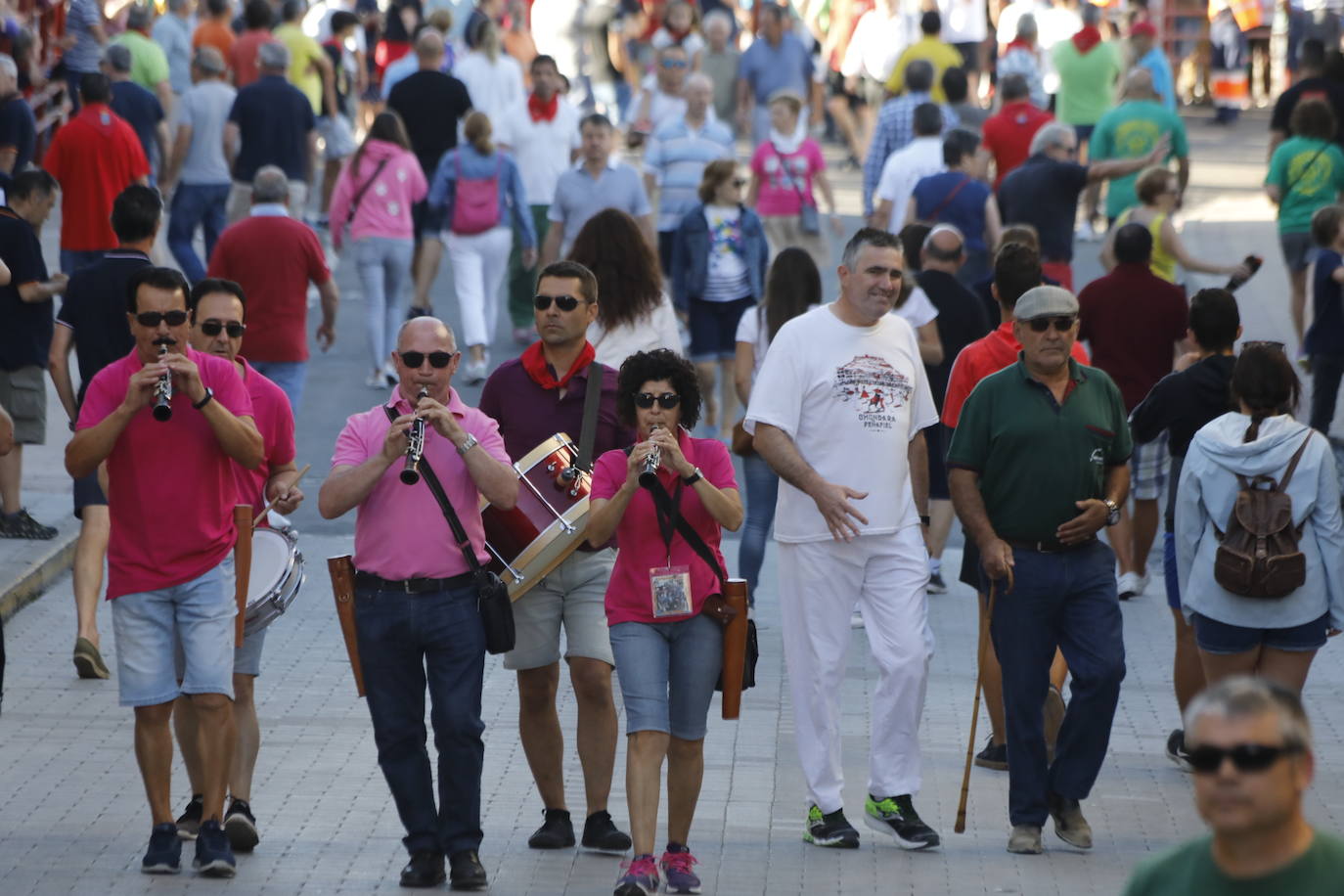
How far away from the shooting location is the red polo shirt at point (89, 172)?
1434 cm

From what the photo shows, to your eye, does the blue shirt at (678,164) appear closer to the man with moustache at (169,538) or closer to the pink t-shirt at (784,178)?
the pink t-shirt at (784,178)

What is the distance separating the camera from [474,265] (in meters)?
15.2

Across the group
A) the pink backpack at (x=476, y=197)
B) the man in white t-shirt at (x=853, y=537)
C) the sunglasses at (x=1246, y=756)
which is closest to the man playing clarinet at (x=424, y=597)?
the man in white t-shirt at (x=853, y=537)

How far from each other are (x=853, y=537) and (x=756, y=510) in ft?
8.93

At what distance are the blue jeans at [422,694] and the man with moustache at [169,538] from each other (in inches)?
18.4

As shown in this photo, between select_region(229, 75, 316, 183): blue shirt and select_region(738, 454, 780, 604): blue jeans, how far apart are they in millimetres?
8249

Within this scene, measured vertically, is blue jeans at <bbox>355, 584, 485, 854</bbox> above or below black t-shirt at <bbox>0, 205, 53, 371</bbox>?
below

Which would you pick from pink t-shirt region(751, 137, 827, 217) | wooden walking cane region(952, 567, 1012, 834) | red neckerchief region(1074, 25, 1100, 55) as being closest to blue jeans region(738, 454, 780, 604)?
wooden walking cane region(952, 567, 1012, 834)

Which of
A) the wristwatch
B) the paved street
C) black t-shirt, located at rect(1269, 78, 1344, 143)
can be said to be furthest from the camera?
black t-shirt, located at rect(1269, 78, 1344, 143)

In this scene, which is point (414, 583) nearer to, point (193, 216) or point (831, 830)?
point (831, 830)

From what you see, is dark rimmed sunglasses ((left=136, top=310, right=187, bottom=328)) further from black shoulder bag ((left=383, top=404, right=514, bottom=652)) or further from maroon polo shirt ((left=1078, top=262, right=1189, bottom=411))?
maroon polo shirt ((left=1078, top=262, right=1189, bottom=411))

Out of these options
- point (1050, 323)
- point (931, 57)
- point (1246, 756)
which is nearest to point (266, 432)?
point (1050, 323)

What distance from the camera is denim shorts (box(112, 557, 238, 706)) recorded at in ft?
21.3

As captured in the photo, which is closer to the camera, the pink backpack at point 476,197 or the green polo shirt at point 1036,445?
the green polo shirt at point 1036,445
